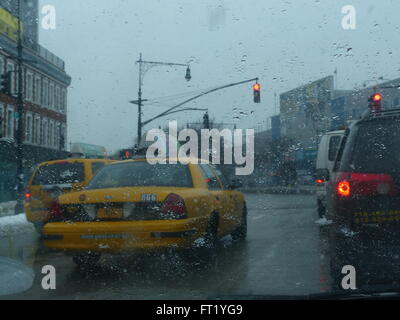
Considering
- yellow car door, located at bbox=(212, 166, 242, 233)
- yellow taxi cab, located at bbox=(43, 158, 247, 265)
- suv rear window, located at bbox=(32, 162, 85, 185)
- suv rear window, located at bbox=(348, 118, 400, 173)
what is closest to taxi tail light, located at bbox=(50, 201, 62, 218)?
yellow taxi cab, located at bbox=(43, 158, 247, 265)

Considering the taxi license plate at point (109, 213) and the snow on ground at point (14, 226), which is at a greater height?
the taxi license plate at point (109, 213)

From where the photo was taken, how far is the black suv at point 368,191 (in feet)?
14.5

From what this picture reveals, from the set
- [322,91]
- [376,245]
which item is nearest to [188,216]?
[376,245]

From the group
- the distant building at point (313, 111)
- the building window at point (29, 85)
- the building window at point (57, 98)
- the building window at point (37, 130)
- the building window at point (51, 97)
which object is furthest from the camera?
the building window at point (57, 98)

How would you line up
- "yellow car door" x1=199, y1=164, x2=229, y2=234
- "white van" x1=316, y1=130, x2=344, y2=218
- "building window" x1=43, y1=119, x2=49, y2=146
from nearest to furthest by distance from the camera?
"yellow car door" x1=199, y1=164, x2=229, y2=234 → "white van" x1=316, y1=130, x2=344, y2=218 → "building window" x1=43, y1=119, x2=49, y2=146

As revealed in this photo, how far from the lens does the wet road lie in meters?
5.84

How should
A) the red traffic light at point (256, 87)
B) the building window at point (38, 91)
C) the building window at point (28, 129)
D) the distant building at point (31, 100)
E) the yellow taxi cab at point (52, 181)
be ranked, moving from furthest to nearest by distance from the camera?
the building window at point (38, 91)
the building window at point (28, 129)
the distant building at point (31, 100)
the red traffic light at point (256, 87)
the yellow taxi cab at point (52, 181)

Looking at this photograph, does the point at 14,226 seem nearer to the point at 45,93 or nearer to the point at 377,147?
the point at 377,147

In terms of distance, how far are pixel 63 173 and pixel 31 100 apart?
21.5m

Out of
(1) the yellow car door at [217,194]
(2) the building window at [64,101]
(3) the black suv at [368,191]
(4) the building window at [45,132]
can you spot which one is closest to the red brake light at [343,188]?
(3) the black suv at [368,191]

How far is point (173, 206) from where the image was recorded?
265 inches

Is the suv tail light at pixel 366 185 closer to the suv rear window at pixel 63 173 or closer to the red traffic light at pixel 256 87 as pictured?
the suv rear window at pixel 63 173

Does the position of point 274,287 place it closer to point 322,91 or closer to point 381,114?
point 381,114

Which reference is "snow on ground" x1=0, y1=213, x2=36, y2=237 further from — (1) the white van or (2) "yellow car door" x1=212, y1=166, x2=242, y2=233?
(1) the white van
